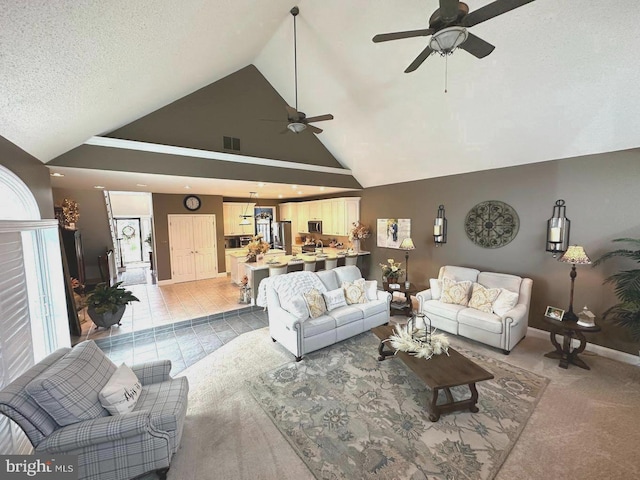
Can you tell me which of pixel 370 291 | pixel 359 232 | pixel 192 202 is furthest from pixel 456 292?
pixel 192 202

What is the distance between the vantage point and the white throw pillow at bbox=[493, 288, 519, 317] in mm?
3923

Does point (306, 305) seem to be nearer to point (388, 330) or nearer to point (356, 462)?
point (388, 330)

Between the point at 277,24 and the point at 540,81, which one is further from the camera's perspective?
the point at 277,24

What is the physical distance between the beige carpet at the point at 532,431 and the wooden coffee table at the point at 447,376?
20.4 inches

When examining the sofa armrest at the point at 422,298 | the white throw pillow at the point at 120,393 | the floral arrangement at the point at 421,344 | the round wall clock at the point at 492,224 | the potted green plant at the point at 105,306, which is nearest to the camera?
the white throw pillow at the point at 120,393

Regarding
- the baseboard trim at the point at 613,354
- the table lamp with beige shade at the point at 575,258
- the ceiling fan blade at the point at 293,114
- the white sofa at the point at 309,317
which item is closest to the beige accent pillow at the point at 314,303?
the white sofa at the point at 309,317

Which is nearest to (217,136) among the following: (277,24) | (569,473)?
(277,24)

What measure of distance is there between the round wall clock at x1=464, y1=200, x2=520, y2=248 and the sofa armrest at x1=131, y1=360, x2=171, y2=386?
5.45 metres

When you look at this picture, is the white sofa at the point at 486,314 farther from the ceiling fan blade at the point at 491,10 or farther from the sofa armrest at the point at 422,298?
the ceiling fan blade at the point at 491,10

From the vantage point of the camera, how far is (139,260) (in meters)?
12.0

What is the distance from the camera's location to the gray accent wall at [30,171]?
2.35 meters

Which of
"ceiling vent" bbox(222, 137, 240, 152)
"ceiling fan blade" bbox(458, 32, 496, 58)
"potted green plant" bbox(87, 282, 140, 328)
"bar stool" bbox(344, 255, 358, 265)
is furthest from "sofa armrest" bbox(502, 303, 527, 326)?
"potted green plant" bbox(87, 282, 140, 328)

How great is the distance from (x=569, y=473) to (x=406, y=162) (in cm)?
506

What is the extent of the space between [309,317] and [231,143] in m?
3.80
